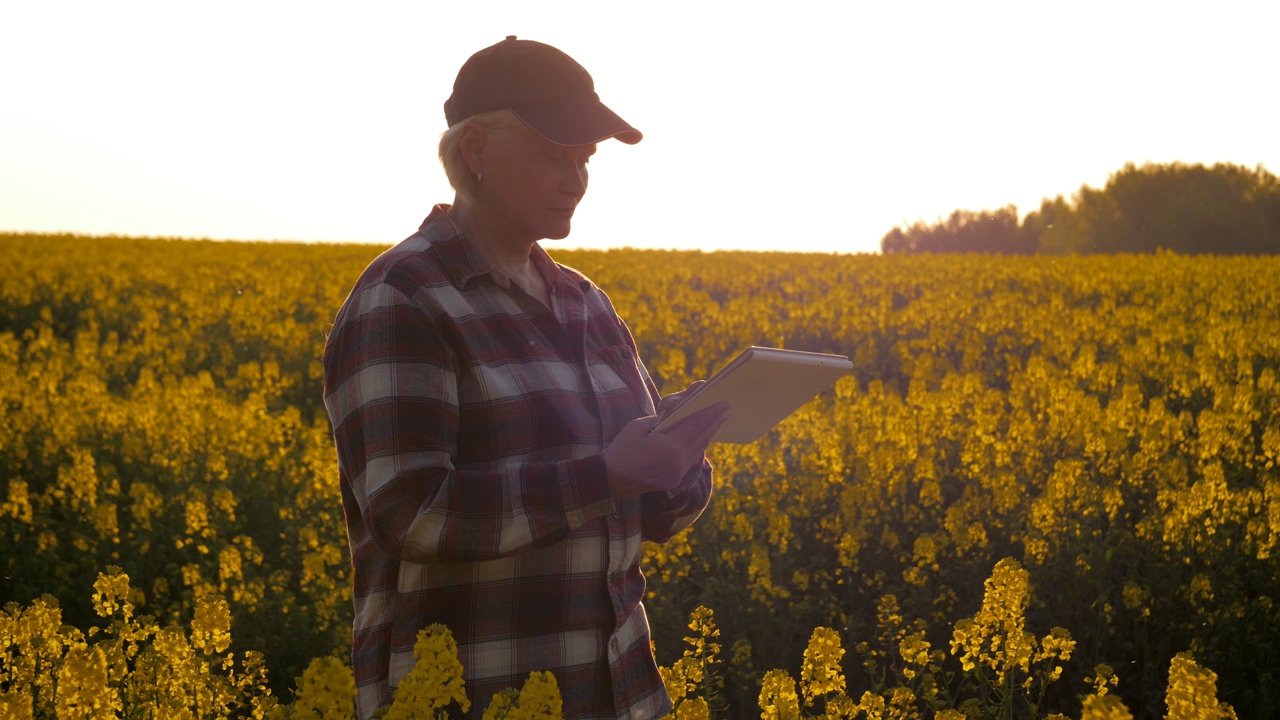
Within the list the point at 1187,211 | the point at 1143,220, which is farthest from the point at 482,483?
the point at 1143,220

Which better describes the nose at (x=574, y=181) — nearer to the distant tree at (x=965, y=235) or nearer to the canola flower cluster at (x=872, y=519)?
the canola flower cluster at (x=872, y=519)

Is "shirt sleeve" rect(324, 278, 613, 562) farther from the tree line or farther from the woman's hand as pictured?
the tree line

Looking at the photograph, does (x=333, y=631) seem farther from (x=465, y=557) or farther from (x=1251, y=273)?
(x=1251, y=273)

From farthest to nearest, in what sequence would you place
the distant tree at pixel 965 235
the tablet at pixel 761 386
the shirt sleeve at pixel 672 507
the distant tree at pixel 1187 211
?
the distant tree at pixel 965 235
the distant tree at pixel 1187 211
the shirt sleeve at pixel 672 507
the tablet at pixel 761 386

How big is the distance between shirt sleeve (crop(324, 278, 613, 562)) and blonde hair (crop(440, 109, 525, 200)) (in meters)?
0.32

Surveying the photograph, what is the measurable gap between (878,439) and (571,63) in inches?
178

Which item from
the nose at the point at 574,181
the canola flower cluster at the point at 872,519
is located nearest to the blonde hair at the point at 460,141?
the nose at the point at 574,181

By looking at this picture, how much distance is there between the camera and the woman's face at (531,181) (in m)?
2.10

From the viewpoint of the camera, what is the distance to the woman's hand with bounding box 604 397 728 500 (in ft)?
6.40

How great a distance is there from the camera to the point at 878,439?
6.34 meters

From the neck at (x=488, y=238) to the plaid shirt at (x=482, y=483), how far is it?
0.12ft

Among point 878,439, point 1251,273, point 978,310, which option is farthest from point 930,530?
point 1251,273

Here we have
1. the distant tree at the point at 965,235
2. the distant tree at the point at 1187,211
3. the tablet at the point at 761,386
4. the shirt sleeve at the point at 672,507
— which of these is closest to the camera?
the tablet at the point at 761,386

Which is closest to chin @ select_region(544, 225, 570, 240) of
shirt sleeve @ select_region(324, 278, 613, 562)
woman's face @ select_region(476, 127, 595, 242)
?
woman's face @ select_region(476, 127, 595, 242)
